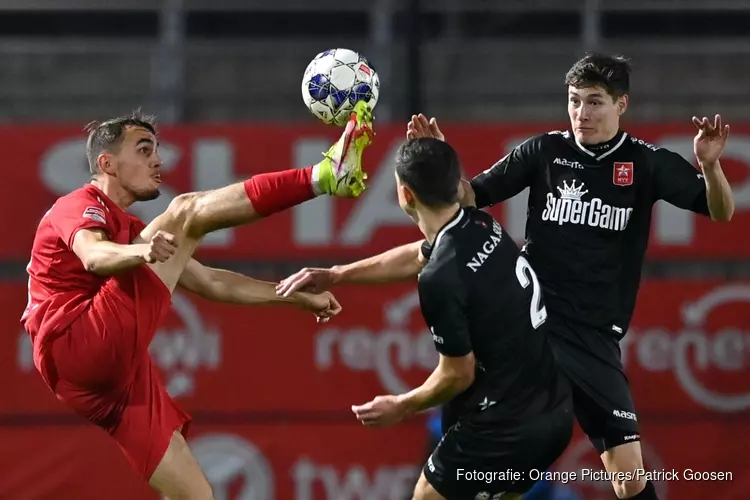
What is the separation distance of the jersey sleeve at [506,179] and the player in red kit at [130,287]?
580mm

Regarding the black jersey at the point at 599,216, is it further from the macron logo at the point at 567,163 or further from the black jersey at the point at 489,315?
the black jersey at the point at 489,315

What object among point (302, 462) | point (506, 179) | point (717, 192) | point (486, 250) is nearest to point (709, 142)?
point (717, 192)

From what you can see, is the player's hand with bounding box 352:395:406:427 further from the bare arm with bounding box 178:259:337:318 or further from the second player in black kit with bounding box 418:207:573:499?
the bare arm with bounding box 178:259:337:318

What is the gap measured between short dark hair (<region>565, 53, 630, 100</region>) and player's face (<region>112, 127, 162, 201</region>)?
1912mm

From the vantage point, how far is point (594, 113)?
18.8ft

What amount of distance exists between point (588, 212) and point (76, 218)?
220 centimetres

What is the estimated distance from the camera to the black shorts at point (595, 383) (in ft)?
18.6

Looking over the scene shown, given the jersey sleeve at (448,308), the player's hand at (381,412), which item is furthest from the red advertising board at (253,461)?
the jersey sleeve at (448,308)

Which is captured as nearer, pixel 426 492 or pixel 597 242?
pixel 426 492

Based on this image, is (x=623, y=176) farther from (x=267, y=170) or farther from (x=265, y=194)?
(x=267, y=170)

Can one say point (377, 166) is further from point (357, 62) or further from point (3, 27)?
point (3, 27)

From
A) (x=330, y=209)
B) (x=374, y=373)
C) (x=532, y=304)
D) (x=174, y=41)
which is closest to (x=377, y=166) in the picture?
(x=330, y=209)

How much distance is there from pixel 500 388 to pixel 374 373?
3.47 meters

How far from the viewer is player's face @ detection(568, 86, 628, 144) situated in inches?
225
